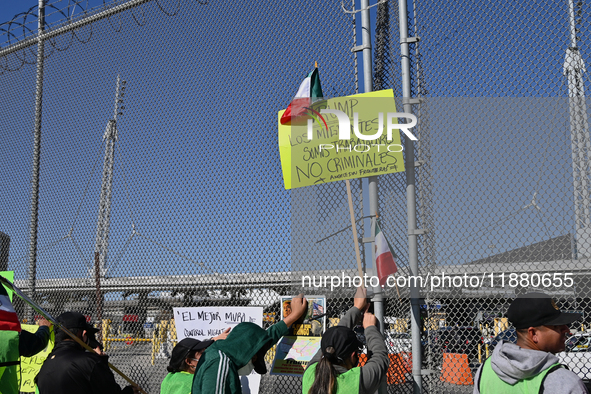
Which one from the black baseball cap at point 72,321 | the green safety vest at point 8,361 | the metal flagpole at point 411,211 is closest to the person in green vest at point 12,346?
the green safety vest at point 8,361

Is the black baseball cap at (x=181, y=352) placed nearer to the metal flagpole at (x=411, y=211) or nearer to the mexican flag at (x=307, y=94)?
the metal flagpole at (x=411, y=211)

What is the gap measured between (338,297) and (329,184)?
0.93 meters

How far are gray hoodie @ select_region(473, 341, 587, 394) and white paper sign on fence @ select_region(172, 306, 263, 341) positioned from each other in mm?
2589

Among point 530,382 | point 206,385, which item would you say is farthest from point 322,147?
point 530,382

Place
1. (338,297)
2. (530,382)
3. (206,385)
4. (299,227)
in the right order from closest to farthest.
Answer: (530,382), (206,385), (338,297), (299,227)

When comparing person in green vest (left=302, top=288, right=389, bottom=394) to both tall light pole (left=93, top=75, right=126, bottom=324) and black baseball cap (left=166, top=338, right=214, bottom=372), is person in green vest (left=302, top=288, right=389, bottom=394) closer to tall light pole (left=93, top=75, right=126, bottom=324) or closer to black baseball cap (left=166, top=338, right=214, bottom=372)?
black baseball cap (left=166, top=338, right=214, bottom=372)

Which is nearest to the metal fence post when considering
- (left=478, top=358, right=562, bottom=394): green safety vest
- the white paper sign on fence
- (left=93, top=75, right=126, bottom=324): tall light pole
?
(left=93, top=75, right=126, bottom=324): tall light pole

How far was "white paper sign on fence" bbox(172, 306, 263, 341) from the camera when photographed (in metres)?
4.57

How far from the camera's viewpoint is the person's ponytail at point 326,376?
2.83 meters

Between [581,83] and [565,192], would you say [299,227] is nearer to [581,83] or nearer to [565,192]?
[565,192]

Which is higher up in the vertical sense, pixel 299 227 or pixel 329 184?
pixel 329 184

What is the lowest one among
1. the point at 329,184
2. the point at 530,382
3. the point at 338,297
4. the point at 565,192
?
the point at 530,382

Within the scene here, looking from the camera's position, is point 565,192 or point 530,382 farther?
point 565,192

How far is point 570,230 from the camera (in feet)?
10.5
